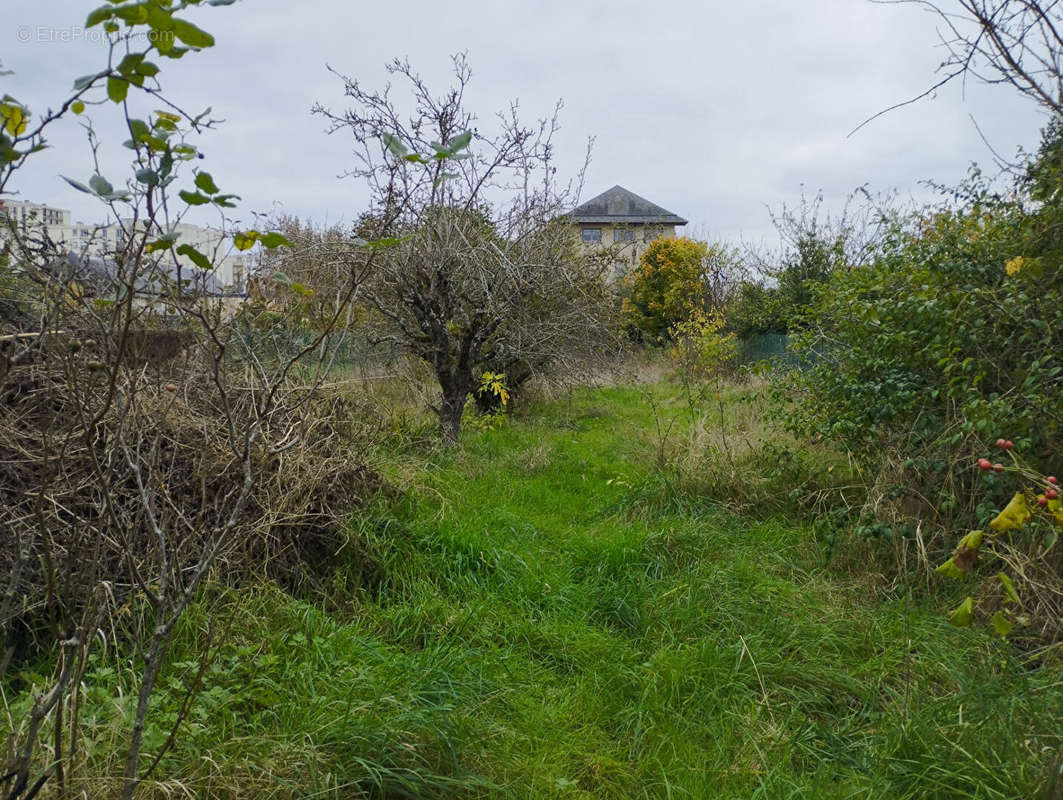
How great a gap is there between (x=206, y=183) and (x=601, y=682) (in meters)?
2.47

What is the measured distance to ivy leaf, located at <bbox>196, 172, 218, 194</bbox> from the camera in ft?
4.01

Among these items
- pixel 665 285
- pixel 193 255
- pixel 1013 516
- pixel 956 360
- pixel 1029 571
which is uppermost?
pixel 665 285

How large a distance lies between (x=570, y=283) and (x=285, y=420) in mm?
4265

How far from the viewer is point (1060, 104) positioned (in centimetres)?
258

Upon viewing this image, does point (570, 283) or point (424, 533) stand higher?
point (570, 283)

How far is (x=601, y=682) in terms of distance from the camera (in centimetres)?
295

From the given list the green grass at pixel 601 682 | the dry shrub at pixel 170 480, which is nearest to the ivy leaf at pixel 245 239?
the dry shrub at pixel 170 480

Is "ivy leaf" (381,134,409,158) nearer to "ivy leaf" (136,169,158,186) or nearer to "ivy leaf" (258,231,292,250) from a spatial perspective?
"ivy leaf" (258,231,292,250)

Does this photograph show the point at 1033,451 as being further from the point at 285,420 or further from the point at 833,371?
the point at 285,420

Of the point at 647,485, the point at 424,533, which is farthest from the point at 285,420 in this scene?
the point at 647,485

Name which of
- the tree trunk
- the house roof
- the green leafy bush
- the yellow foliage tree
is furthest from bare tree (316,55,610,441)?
the house roof

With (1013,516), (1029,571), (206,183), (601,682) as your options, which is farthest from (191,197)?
(1029,571)

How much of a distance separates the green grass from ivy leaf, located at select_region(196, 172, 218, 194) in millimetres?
1594

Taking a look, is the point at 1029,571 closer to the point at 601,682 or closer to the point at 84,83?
the point at 601,682
